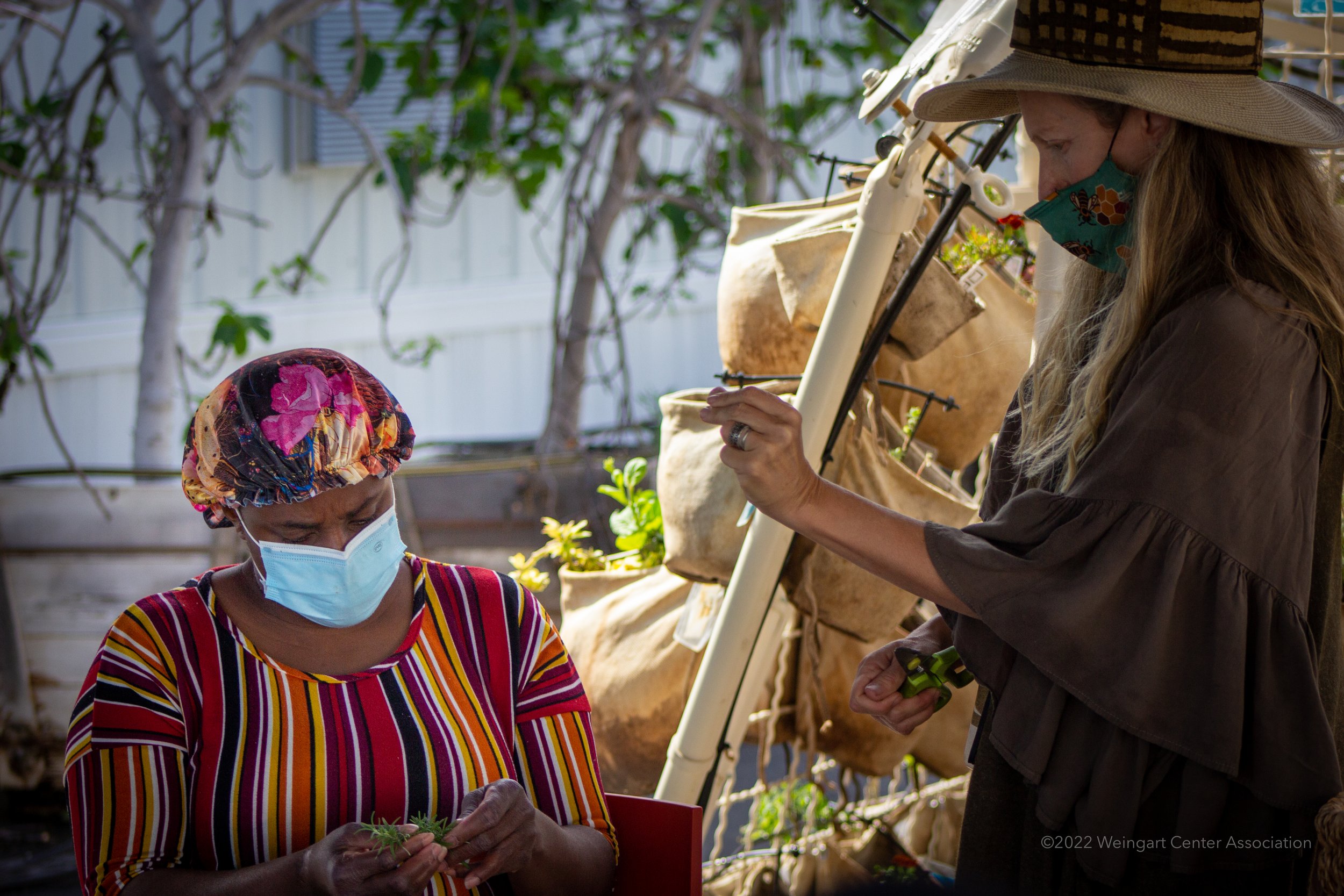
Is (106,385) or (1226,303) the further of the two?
(106,385)

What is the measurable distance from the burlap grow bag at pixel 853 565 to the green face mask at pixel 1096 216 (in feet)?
2.44

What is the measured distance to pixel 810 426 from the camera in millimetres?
1933

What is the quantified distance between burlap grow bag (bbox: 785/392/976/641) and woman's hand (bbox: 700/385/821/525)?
77 cm

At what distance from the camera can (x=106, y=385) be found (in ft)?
17.5

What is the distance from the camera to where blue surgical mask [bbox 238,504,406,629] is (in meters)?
1.55

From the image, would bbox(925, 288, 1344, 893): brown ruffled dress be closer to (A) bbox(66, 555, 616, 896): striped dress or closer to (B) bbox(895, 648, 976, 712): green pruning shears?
(B) bbox(895, 648, 976, 712): green pruning shears

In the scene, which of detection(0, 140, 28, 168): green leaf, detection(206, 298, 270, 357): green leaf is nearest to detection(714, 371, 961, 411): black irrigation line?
detection(206, 298, 270, 357): green leaf

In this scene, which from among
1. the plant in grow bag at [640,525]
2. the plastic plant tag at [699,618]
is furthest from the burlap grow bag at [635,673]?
the plant in grow bag at [640,525]

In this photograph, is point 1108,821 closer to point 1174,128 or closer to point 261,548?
point 1174,128

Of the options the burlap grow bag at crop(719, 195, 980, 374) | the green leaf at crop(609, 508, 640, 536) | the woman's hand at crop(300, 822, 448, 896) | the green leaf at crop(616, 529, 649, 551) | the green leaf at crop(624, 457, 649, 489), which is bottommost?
the green leaf at crop(616, 529, 649, 551)

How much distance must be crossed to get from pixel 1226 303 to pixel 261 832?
4.33 ft

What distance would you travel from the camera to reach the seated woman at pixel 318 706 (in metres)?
1.40

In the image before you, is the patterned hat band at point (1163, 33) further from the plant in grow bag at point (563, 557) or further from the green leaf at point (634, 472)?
the plant in grow bag at point (563, 557)

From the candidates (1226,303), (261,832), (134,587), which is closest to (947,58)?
(1226,303)
